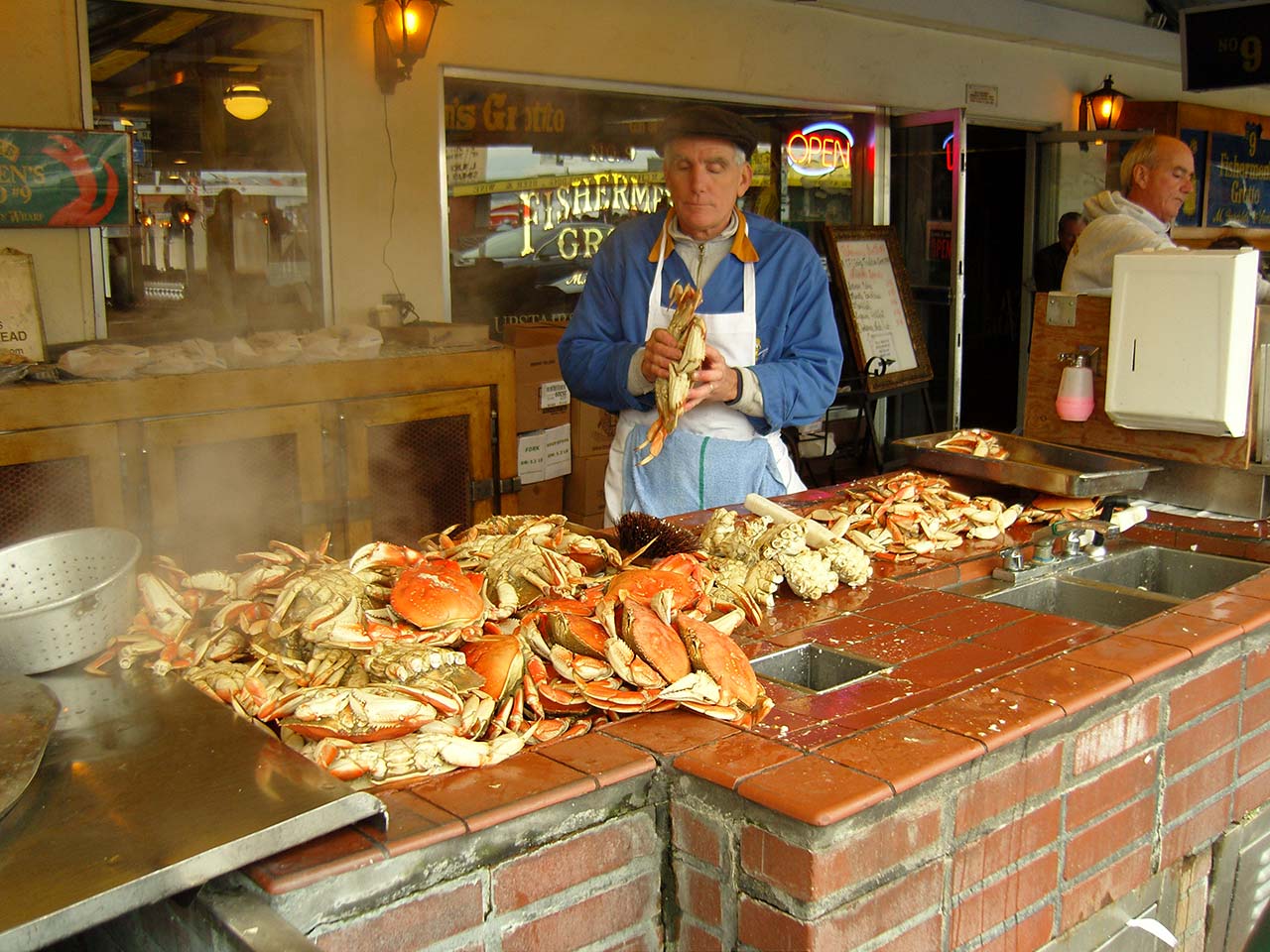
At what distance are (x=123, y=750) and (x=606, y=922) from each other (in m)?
0.76

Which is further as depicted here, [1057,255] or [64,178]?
[1057,255]

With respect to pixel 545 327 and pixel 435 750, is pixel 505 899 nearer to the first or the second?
pixel 435 750

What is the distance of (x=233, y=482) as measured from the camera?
4887mm

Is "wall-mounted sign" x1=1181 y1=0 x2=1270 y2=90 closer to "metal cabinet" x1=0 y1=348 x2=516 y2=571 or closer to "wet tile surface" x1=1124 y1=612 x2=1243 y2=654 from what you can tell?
"metal cabinet" x1=0 y1=348 x2=516 y2=571

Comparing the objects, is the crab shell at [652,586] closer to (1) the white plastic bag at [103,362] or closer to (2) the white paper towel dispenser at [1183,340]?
(2) the white paper towel dispenser at [1183,340]

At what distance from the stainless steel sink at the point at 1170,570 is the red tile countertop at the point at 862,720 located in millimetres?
285

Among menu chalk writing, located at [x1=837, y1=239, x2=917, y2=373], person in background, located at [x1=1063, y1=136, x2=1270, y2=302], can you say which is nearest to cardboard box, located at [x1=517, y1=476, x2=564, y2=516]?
person in background, located at [x1=1063, y1=136, x2=1270, y2=302]

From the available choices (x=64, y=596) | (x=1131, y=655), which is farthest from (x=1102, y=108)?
(x=64, y=596)

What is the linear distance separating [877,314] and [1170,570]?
18.1ft

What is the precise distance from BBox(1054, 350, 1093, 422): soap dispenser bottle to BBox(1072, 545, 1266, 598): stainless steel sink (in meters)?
0.69

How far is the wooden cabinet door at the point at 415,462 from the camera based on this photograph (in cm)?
512

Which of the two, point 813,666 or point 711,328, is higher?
point 711,328

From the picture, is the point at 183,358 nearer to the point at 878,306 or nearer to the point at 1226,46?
the point at 878,306

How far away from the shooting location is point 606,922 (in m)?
1.82
